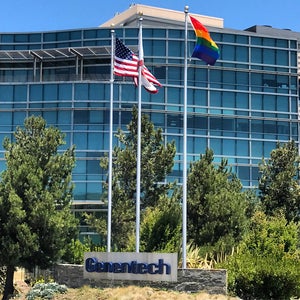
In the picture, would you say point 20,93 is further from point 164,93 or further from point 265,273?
point 265,273

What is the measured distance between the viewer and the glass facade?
1886 inches

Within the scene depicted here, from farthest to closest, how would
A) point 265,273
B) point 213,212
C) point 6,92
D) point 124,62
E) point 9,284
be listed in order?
point 6,92, point 213,212, point 9,284, point 124,62, point 265,273

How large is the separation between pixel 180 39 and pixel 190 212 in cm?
2346

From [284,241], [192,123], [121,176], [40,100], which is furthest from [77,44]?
[284,241]

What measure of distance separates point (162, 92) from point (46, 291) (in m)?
26.9

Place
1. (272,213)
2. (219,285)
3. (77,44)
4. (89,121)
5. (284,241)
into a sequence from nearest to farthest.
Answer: (219,285) → (284,241) → (272,213) → (89,121) → (77,44)

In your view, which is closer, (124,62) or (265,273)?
(265,273)

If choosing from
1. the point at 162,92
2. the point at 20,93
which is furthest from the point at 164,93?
the point at 20,93

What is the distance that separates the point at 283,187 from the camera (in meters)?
34.6

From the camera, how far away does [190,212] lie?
3039 cm

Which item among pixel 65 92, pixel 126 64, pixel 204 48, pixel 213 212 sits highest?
pixel 65 92

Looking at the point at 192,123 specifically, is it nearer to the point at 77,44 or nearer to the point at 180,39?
the point at 180,39

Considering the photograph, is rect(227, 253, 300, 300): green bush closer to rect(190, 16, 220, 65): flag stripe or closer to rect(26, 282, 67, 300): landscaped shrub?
rect(26, 282, 67, 300): landscaped shrub

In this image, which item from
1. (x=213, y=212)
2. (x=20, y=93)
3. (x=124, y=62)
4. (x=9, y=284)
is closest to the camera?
(x=124, y=62)
